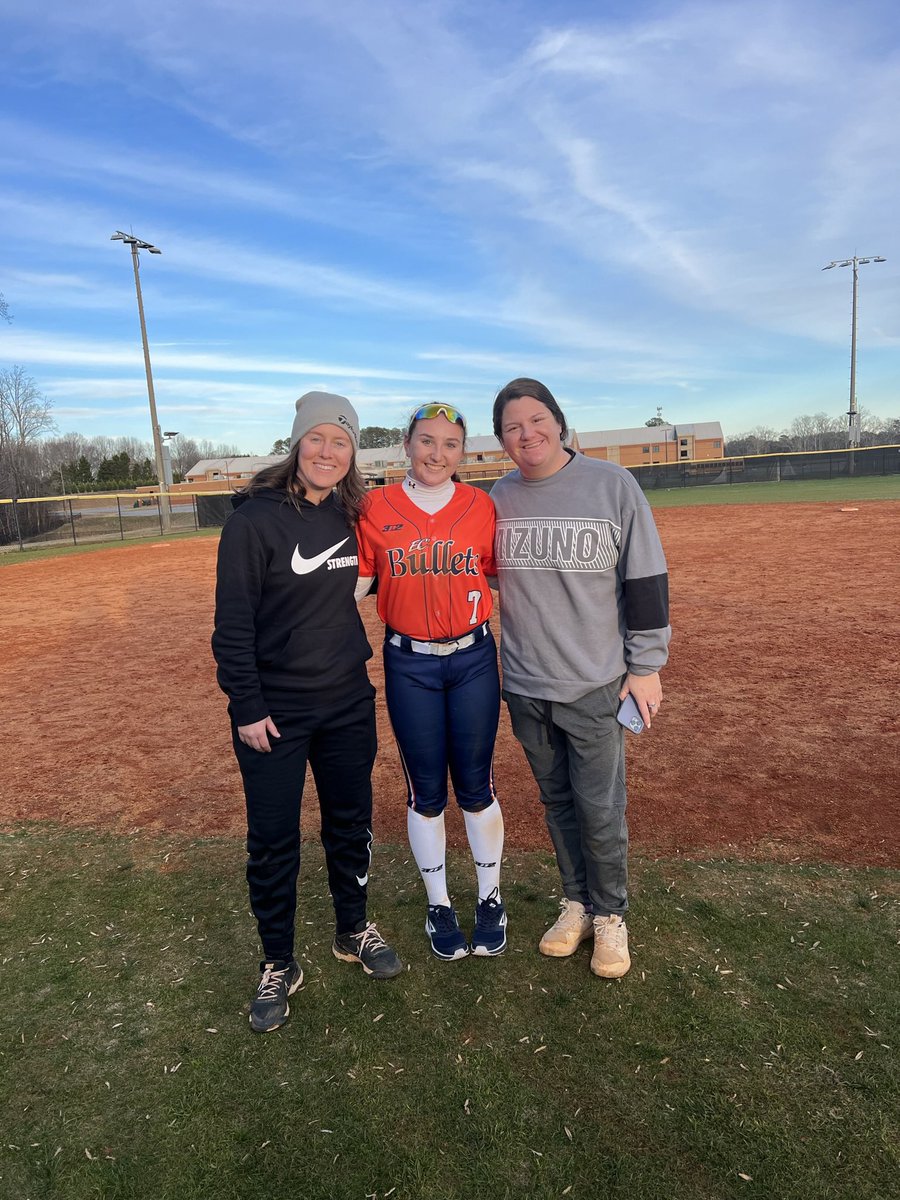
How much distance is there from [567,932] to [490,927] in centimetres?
30

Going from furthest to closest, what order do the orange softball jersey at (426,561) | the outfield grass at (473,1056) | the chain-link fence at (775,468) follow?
1. the chain-link fence at (775,468)
2. the orange softball jersey at (426,561)
3. the outfield grass at (473,1056)

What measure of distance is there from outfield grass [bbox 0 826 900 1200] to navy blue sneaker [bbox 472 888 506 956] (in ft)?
0.22

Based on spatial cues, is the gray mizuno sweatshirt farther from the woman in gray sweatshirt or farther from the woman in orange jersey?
the woman in orange jersey

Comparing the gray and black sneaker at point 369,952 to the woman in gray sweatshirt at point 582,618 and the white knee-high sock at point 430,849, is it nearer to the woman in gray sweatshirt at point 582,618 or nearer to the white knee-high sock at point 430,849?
the white knee-high sock at point 430,849

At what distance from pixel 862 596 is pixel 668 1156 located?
874 cm

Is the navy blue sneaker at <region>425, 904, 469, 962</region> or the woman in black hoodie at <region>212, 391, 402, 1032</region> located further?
the navy blue sneaker at <region>425, 904, 469, 962</region>

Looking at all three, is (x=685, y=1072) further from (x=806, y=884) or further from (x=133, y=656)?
(x=133, y=656)

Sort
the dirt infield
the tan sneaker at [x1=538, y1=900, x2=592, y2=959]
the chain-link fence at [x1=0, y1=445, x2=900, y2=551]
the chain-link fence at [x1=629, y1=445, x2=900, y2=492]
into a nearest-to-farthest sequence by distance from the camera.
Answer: the tan sneaker at [x1=538, y1=900, x2=592, y2=959] < the dirt infield < the chain-link fence at [x1=0, y1=445, x2=900, y2=551] < the chain-link fence at [x1=629, y1=445, x2=900, y2=492]

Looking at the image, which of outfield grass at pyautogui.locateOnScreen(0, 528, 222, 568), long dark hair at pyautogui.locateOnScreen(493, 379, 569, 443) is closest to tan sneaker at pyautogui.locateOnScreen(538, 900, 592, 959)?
long dark hair at pyautogui.locateOnScreen(493, 379, 569, 443)

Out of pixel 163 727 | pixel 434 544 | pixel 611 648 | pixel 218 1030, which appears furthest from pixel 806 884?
pixel 163 727

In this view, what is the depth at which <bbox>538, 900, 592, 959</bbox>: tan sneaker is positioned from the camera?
9.34 ft

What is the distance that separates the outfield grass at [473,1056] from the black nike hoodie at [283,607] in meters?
1.11

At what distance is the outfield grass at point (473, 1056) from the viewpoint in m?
1.96

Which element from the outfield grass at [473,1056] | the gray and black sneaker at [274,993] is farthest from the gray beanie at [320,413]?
the outfield grass at [473,1056]
